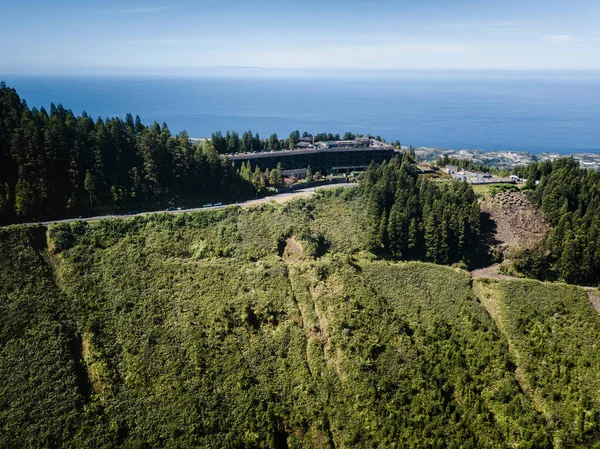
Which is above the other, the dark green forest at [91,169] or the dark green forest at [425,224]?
the dark green forest at [91,169]

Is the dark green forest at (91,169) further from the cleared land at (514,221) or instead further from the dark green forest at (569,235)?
the dark green forest at (569,235)

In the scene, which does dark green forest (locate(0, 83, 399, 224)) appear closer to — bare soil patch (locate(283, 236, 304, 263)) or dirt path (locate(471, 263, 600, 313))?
bare soil patch (locate(283, 236, 304, 263))

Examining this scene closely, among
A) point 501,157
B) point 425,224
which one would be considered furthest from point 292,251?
point 501,157

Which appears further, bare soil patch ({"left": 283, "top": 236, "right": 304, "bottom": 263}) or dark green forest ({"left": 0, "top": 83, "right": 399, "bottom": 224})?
dark green forest ({"left": 0, "top": 83, "right": 399, "bottom": 224})

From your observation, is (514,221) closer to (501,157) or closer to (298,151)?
(298,151)

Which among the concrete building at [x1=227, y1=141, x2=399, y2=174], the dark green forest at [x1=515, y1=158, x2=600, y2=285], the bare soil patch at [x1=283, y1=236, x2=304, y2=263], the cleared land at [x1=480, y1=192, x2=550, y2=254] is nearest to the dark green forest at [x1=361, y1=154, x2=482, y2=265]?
the cleared land at [x1=480, y1=192, x2=550, y2=254]

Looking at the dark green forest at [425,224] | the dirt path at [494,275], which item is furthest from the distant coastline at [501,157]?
the dirt path at [494,275]
